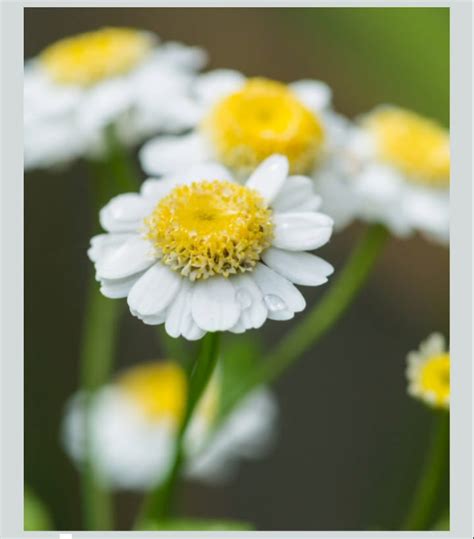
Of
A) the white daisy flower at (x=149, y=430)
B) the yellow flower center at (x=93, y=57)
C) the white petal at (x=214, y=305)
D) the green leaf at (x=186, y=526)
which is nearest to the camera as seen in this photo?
the white petal at (x=214, y=305)

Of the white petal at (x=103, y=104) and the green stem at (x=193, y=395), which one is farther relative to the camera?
the white petal at (x=103, y=104)

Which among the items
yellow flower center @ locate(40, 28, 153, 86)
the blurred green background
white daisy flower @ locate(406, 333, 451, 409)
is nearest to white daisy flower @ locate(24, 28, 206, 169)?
yellow flower center @ locate(40, 28, 153, 86)

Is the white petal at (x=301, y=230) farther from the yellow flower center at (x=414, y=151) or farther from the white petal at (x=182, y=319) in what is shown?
the yellow flower center at (x=414, y=151)

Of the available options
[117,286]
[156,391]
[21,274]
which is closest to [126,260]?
[117,286]

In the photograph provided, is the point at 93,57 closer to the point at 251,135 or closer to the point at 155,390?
the point at 251,135

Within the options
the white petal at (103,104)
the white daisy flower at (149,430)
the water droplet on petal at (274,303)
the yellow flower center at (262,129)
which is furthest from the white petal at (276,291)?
the white daisy flower at (149,430)

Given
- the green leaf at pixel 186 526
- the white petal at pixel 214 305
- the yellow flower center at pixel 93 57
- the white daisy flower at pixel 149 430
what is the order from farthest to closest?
the white daisy flower at pixel 149 430 < the yellow flower center at pixel 93 57 < the green leaf at pixel 186 526 < the white petal at pixel 214 305

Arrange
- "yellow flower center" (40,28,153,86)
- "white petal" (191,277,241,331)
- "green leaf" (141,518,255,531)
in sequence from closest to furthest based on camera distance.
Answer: "white petal" (191,277,241,331) → "green leaf" (141,518,255,531) → "yellow flower center" (40,28,153,86)

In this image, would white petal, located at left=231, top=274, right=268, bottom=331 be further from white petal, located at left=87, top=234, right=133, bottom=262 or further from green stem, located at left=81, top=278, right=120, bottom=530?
green stem, located at left=81, top=278, right=120, bottom=530
